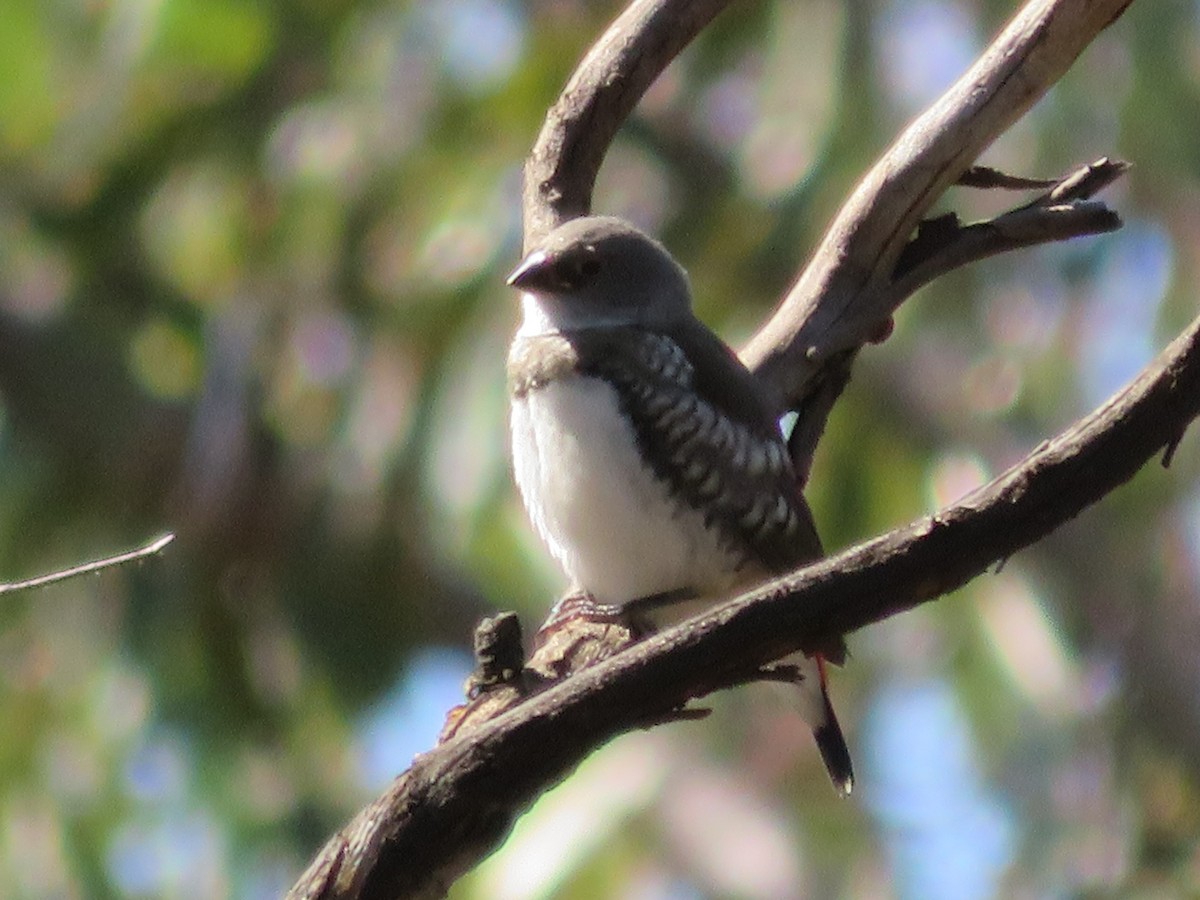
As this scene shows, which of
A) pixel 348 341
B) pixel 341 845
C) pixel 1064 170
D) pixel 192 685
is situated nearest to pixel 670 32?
pixel 341 845

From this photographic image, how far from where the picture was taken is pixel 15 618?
7527 millimetres

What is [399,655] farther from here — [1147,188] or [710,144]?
[1147,188]

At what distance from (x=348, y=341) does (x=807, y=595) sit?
16.2ft

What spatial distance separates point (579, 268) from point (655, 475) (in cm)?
58

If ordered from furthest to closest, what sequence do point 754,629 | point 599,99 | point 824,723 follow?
point 599,99, point 824,723, point 754,629

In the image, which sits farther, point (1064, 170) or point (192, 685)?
point (192, 685)

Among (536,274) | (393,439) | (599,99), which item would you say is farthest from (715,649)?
(393,439)

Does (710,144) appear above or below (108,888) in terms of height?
above

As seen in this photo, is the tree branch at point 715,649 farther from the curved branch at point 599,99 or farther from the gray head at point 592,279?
the curved branch at point 599,99

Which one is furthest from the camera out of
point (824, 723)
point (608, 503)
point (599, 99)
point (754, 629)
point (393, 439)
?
point (393, 439)

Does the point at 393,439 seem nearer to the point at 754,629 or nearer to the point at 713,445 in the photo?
the point at 713,445

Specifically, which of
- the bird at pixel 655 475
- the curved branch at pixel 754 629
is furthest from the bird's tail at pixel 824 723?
the curved branch at pixel 754 629

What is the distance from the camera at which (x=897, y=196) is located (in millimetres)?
3908

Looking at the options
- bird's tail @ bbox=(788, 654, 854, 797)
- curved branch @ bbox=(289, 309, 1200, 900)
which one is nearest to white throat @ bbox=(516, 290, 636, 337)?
bird's tail @ bbox=(788, 654, 854, 797)
